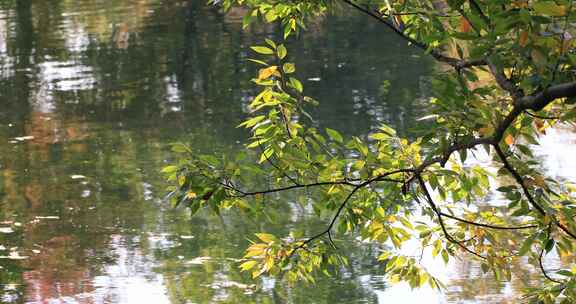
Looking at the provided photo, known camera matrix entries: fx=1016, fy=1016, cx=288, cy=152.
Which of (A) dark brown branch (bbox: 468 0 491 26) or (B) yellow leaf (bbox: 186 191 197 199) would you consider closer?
(A) dark brown branch (bbox: 468 0 491 26)

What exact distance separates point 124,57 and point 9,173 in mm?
6211

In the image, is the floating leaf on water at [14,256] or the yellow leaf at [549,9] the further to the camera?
the floating leaf on water at [14,256]

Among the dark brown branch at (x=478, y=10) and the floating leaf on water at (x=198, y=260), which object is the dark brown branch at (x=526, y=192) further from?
the floating leaf on water at (x=198, y=260)

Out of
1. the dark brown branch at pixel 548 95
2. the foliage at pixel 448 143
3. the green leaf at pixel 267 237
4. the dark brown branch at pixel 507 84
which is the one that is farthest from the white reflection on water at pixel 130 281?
the dark brown branch at pixel 548 95

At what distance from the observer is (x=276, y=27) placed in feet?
56.4

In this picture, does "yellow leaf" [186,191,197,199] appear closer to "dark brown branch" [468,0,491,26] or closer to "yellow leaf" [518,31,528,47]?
"dark brown branch" [468,0,491,26]

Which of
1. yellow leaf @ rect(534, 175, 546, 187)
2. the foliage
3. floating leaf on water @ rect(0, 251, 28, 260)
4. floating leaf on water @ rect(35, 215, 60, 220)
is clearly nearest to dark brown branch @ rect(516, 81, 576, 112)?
the foliage

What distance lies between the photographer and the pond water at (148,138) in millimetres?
6137

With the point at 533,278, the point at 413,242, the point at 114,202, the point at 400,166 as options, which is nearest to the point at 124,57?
the point at 114,202

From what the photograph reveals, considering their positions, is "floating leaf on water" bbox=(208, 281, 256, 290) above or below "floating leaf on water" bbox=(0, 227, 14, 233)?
below

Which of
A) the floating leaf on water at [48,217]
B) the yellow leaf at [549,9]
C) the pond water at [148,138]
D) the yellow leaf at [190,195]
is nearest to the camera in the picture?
the yellow leaf at [549,9]

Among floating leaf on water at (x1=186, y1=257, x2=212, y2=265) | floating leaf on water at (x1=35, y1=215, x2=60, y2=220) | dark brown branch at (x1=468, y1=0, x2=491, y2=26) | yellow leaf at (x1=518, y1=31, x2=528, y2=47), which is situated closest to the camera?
yellow leaf at (x1=518, y1=31, x2=528, y2=47)

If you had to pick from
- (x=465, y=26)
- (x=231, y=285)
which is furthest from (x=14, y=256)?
(x=465, y=26)

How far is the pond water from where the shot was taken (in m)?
6.14
